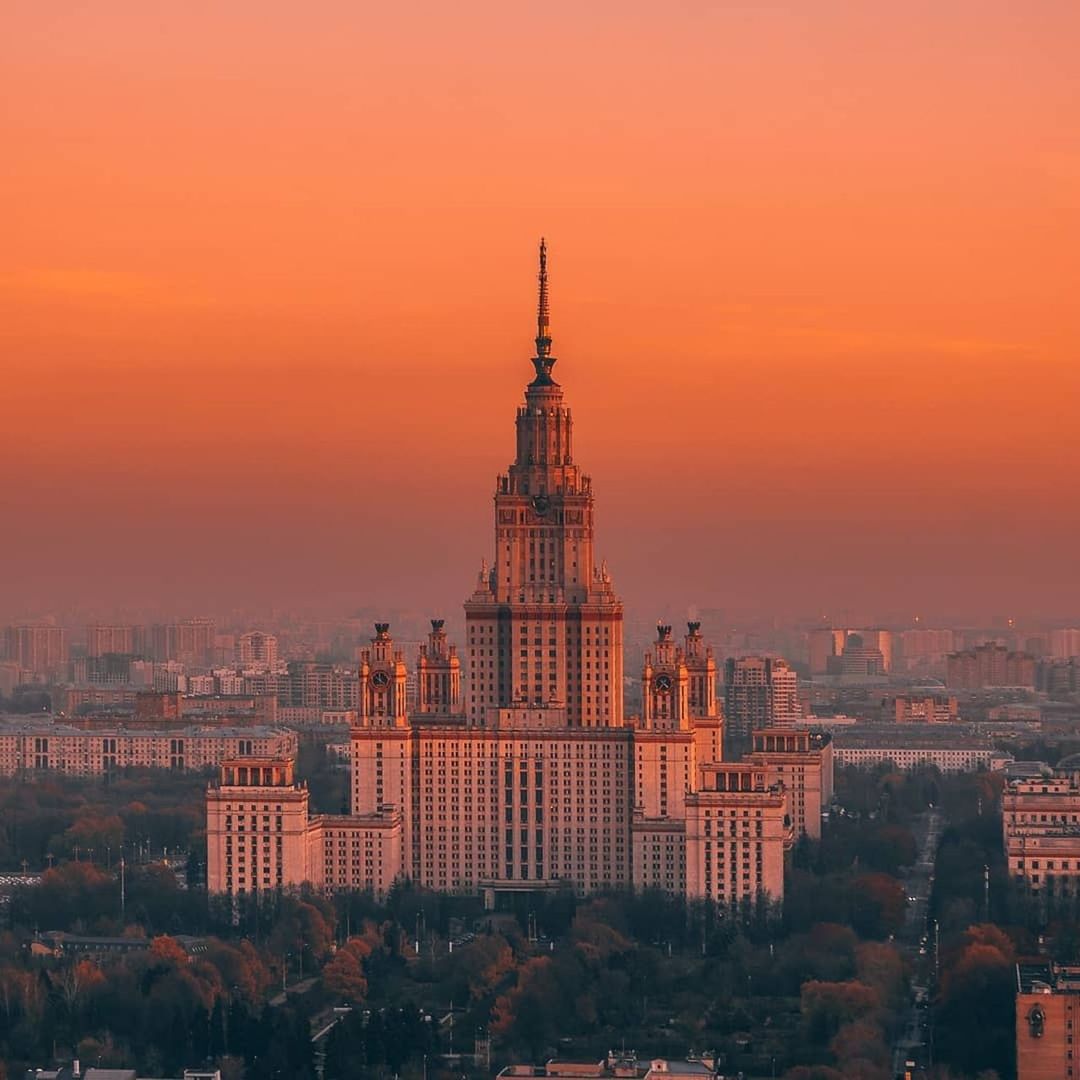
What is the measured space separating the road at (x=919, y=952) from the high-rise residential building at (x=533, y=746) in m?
5.11

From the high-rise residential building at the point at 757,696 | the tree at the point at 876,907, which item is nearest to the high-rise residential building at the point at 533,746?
the tree at the point at 876,907

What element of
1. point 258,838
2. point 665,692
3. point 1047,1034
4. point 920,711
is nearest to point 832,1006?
point 1047,1034

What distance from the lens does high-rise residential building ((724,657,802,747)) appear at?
176500 millimetres

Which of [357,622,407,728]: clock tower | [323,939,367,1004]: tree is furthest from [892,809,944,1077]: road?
[357,622,407,728]: clock tower

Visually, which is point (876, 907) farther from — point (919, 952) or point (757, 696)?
point (757, 696)

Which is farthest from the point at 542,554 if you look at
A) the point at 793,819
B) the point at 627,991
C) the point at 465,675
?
the point at 627,991

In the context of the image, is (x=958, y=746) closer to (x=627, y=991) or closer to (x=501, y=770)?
(x=501, y=770)

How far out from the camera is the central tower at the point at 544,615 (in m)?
114

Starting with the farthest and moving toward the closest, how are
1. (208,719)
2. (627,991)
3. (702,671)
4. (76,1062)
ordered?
(208,719) → (702,671) → (627,991) → (76,1062)

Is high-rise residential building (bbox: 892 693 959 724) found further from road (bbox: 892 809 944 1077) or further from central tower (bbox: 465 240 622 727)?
central tower (bbox: 465 240 622 727)

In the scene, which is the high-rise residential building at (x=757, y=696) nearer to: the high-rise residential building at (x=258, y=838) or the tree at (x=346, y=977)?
the high-rise residential building at (x=258, y=838)

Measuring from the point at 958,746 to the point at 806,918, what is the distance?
68849 mm

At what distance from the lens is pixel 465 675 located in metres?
115

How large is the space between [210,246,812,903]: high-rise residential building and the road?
511 centimetres
